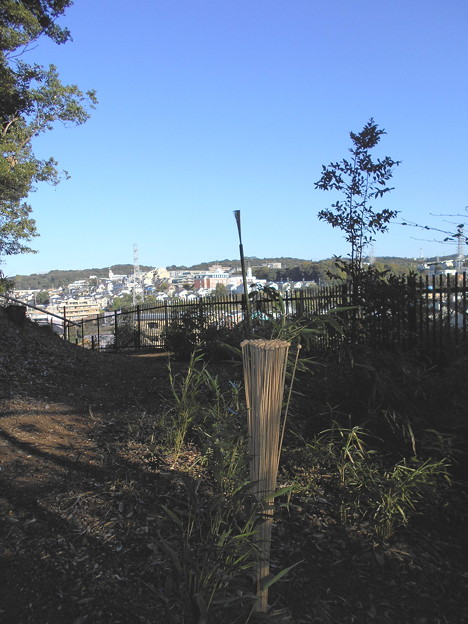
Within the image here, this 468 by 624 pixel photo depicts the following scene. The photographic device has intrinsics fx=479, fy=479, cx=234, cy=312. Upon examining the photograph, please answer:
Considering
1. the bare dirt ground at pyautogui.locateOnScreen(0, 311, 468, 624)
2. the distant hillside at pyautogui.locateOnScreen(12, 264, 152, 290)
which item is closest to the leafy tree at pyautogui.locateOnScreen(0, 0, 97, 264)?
the bare dirt ground at pyautogui.locateOnScreen(0, 311, 468, 624)

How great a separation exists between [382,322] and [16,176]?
15039mm

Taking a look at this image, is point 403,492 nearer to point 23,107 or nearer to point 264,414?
point 264,414

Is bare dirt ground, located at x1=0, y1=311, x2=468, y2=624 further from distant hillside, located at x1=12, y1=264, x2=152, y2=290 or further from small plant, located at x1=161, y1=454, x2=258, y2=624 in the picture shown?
distant hillside, located at x1=12, y1=264, x2=152, y2=290

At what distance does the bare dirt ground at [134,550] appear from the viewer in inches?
77.2

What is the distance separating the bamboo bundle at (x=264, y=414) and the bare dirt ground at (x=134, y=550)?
25 cm

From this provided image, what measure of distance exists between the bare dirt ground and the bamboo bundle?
0.83ft

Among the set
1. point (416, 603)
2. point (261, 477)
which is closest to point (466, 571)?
point (416, 603)

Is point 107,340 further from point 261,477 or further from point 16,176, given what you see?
point 261,477

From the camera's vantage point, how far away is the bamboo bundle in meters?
1.74

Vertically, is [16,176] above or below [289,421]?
above

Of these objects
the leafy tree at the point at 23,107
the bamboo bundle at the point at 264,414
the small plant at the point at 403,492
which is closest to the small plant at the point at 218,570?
the bamboo bundle at the point at 264,414

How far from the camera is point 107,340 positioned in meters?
17.3

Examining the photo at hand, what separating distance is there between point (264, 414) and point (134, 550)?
1.08m

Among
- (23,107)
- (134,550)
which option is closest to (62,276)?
(23,107)
